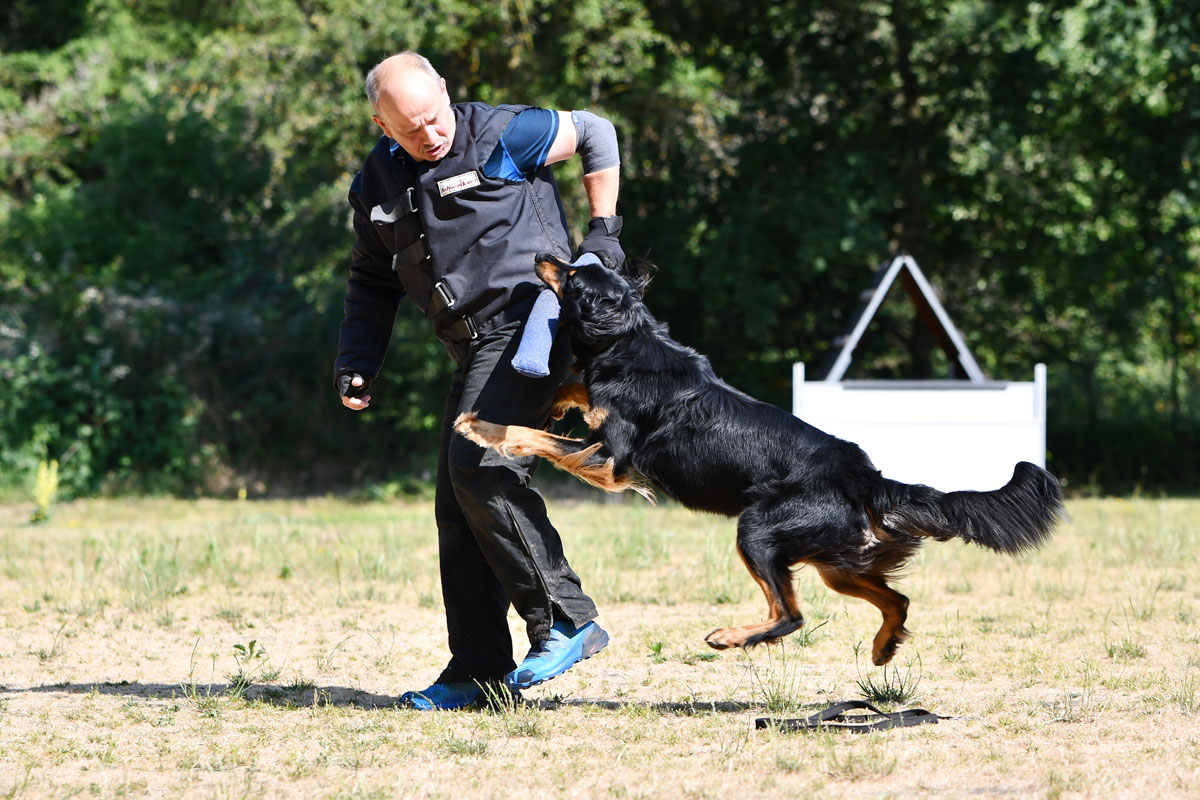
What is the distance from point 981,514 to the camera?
13.1 feet

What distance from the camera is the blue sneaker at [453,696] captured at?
14.0 feet

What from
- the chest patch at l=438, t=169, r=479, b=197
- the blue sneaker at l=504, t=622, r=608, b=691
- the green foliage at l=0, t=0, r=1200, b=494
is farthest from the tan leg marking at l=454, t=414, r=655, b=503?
the green foliage at l=0, t=0, r=1200, b=494

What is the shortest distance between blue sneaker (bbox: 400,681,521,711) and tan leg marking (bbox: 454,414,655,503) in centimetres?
84

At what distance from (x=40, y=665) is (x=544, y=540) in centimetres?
251

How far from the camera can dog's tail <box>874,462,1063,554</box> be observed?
3980 mm

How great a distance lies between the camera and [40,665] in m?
5.10

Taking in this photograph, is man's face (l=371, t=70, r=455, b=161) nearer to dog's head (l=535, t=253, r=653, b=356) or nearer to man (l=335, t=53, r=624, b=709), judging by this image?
man (l=335, t=53, r=624, b=709)

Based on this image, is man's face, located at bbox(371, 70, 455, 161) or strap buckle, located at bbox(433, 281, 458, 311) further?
strap buckle, located at bbox(433, 281, 458, 311)

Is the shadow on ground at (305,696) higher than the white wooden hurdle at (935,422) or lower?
lower

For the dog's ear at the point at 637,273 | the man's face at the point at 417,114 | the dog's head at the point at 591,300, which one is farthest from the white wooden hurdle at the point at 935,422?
the man's face at the point at 417,114

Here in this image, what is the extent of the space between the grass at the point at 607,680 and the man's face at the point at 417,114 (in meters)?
1.92

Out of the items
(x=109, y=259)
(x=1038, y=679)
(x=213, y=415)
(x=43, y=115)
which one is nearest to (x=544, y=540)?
(x=1038, y=679)

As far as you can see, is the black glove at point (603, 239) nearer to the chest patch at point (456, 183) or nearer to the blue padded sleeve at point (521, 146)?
the blue padded sleeve at point (521, 146)

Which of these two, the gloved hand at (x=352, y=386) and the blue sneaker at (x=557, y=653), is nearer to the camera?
the blue sneaker at (x=557, y=653)
